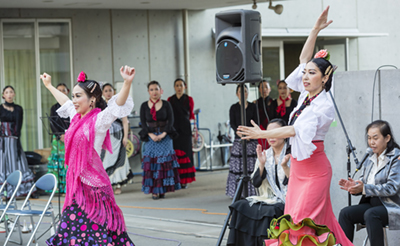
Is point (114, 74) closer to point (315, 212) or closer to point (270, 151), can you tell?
point (270, 151)

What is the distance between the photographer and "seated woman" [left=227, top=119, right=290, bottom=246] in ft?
13.4

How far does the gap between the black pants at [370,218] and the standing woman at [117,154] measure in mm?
4536

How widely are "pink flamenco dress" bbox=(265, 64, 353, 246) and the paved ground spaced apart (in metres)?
1.67

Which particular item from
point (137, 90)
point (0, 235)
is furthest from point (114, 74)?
point (0, 235)

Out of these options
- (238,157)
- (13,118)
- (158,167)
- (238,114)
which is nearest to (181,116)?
(158,167)

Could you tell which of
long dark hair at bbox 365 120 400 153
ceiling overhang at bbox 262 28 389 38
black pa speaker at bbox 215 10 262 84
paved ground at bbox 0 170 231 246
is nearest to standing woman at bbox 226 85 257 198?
paved ground at bbox 0 170 231 246

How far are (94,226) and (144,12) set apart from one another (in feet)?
23.4

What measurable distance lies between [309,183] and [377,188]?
760 mm

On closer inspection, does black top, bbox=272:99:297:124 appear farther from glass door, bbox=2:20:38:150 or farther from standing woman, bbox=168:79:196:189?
glass door, bbox=2:20:38:150

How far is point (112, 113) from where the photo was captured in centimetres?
343

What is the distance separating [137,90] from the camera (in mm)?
9922

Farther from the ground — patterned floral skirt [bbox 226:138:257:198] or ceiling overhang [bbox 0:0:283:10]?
ceiling overhang [bbox 0:0:283:10]

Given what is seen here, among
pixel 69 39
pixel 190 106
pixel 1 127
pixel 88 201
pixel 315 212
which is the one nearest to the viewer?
pixel 315 212

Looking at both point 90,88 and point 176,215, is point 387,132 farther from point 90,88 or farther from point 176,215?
point 176,215
